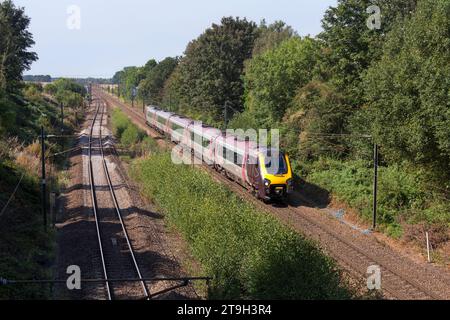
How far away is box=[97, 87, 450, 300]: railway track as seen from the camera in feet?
52.5

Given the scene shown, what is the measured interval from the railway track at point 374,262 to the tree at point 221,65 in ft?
107

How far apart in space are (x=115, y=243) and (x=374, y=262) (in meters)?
10.5

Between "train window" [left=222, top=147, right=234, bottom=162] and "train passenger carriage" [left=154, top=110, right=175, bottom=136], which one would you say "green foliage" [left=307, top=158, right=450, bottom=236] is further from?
"train passenger carriage" [left=154, top=110, right=175, bottom=136]

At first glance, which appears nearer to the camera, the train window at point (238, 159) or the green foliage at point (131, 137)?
the train window at point (238, 159)

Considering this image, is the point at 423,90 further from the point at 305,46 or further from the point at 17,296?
the point at 305,46

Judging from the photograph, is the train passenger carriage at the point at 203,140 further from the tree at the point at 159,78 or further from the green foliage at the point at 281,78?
the tree at the point at 159,78

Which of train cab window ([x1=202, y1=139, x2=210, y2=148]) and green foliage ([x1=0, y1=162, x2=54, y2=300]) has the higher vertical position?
train cab window ([x1=202, y1=139, x2=210, y2=148])

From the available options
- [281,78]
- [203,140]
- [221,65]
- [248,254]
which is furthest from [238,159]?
[221,65]

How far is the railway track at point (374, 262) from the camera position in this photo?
52.5 feet

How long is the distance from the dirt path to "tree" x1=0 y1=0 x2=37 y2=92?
70.8 ft

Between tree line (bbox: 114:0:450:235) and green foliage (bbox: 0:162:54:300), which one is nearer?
green foliage (bbox: 0:162:54:300)

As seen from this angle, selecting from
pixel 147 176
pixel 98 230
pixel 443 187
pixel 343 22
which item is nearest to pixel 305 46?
pixel 343 22

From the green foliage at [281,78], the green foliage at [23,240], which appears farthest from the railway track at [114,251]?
the green foliage at [281,78]

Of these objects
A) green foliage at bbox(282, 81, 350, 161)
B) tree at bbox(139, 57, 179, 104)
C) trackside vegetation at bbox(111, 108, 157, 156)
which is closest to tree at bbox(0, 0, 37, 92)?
trackside vegetation at bbox(111, 108, 157, 156)
